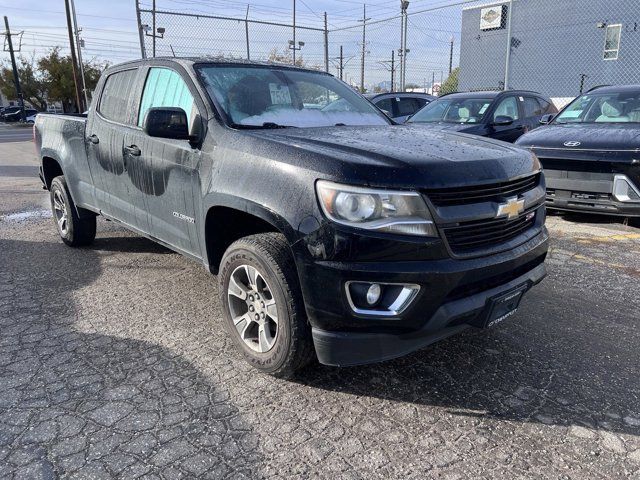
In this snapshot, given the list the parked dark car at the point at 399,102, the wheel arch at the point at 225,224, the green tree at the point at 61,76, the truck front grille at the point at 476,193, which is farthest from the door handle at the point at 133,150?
the green tree at the point at 61,76

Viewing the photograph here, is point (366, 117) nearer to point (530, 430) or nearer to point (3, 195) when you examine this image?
point (530, 430)

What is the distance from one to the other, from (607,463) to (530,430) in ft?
1.09

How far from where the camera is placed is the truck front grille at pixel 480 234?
2465 millimetres

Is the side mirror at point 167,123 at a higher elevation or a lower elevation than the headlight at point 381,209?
higher

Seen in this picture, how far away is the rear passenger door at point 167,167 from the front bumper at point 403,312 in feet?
4.08

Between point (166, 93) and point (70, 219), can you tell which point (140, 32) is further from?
point (166, 93)

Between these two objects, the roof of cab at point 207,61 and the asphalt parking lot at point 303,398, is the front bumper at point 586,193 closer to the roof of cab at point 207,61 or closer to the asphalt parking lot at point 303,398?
the asphalt parking lot at point 303,398

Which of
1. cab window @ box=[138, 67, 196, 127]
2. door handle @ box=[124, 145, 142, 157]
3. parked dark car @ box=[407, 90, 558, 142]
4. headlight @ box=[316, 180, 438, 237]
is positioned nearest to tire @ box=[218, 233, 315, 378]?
headlight @ box=[316, 180, 438, 237]

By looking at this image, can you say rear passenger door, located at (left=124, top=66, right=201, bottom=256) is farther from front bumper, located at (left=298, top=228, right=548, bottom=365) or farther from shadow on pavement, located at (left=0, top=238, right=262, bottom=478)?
front bumper, located at (left=298, top=228, right=548, bottom=365)

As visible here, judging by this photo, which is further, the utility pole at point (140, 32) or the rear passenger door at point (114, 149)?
the utility pole at point (140, 32)

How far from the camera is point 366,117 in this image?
4020mm

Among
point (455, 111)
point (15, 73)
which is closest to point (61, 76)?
point (15, 73)

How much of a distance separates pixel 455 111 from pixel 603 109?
2477mm

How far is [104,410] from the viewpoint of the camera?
263 cm
